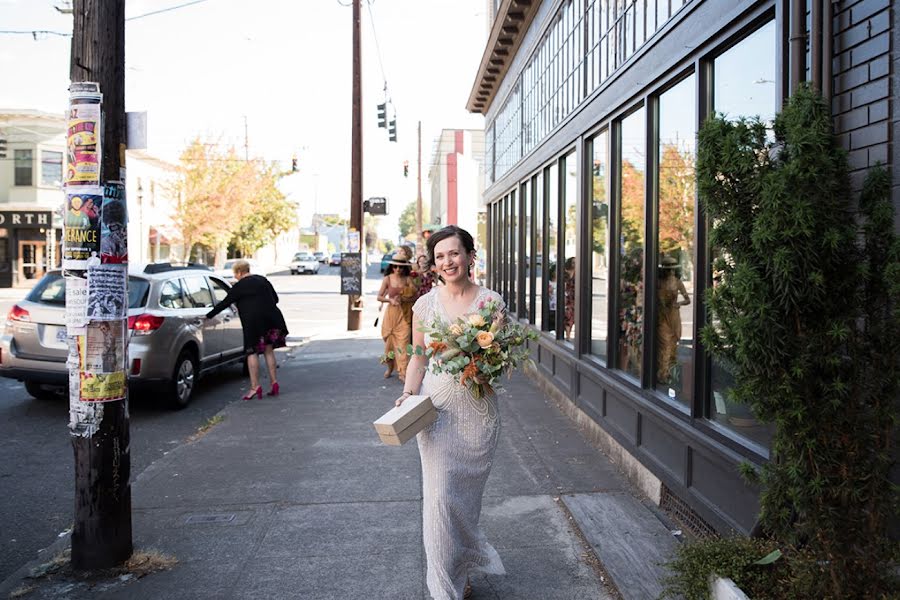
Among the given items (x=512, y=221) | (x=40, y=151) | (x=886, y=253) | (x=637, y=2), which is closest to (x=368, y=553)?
(x=886, y=253)

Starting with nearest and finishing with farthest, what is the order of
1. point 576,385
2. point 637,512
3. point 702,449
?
point 702,449 < point 637,512 < point 576,385

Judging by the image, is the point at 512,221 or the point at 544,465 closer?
the point at 544,465

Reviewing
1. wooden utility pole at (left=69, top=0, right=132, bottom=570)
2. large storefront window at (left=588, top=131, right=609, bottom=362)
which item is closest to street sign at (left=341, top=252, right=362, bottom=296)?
large storefront window at (left=588, top=131, right=609, bottom=362)

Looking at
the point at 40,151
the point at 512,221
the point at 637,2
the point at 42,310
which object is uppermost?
the point at 40,151

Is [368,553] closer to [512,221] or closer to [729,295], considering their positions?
[729,295]

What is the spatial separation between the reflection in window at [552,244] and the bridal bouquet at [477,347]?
606 cm

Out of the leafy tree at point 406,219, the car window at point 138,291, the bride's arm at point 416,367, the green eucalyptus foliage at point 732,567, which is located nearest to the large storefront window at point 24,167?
the car window at point 138,291

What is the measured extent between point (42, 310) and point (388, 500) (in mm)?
5226

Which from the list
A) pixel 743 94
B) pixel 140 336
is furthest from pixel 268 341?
pixel 743 94

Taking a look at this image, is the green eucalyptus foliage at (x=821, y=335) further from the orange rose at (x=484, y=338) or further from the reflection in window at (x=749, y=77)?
the reflection in window at (x=749, y=77)

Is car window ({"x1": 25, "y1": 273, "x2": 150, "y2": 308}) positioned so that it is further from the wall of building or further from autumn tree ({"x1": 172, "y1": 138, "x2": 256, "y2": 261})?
autumn tree ({"x1": 172, "y1": 138, "x2": 256, "y2": 261})

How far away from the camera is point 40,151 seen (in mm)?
36469

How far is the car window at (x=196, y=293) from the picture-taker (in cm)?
991

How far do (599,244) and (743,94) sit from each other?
3.41m
